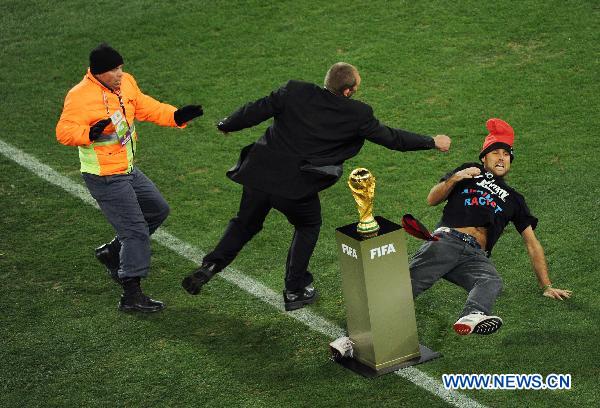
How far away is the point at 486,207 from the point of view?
8555 millimetres

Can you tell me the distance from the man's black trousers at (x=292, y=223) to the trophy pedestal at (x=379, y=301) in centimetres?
76

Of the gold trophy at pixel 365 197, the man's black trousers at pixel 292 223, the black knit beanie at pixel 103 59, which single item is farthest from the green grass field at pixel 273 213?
the black knit beanie at pixel 103 59

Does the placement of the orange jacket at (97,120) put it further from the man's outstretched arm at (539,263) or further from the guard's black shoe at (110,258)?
the man's outstretched arm at (539,263)

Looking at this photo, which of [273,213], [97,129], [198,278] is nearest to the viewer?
[97,129]

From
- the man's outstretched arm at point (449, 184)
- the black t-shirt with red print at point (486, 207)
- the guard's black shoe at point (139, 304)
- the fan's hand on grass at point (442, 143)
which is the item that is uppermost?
the fan's hand on grass at point (442, 143)

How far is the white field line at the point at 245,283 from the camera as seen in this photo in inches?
304

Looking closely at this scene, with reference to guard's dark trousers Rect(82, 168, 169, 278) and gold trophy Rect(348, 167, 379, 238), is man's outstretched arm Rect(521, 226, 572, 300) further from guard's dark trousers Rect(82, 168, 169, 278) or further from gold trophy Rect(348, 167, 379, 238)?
guard's dark trousers Rect(82, 168, 169, 278)

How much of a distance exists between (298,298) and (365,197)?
1441mm

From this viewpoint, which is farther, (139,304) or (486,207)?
(139,304)

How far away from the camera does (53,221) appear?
10.6 m

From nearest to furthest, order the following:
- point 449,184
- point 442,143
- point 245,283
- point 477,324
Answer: point 477,324, point 442,143, point 449,184, point 245,283

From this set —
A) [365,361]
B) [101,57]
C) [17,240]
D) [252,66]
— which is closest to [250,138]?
[252,66]

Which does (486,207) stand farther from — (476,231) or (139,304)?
(139,304)

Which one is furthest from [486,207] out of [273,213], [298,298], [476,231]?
[273,213]
